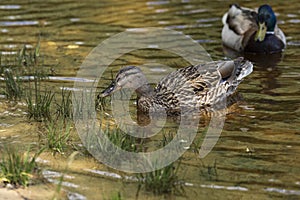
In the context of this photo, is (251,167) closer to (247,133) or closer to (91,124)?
(247,133)

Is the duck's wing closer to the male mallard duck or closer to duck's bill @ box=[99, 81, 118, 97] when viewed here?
the male mallard duck

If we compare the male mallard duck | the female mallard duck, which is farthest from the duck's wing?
the male mallard duck

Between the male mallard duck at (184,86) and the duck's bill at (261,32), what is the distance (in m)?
2.47

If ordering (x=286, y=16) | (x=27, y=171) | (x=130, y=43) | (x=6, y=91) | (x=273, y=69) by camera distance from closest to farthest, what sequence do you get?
(x=27, y=171) → (x=6, y=91) → (x=273, y=69) → (x=130, y=43) → (x=286, y=16)

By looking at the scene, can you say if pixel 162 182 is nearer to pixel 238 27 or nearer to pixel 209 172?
pixel 209 172

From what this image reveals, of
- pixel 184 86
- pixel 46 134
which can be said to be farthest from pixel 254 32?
pixel 46 134

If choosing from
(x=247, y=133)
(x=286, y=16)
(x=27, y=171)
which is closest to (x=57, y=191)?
(x=27, y=171)

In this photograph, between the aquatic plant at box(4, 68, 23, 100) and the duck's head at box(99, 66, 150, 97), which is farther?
the aquatic plant at box(4, 68, 23, 100)

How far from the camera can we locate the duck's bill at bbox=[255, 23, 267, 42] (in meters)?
10.3

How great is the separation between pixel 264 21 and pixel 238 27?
21.6 inches

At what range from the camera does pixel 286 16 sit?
1148cm

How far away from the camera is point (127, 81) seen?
7.07 metres

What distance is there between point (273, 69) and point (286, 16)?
105 inches

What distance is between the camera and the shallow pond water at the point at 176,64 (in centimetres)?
511
